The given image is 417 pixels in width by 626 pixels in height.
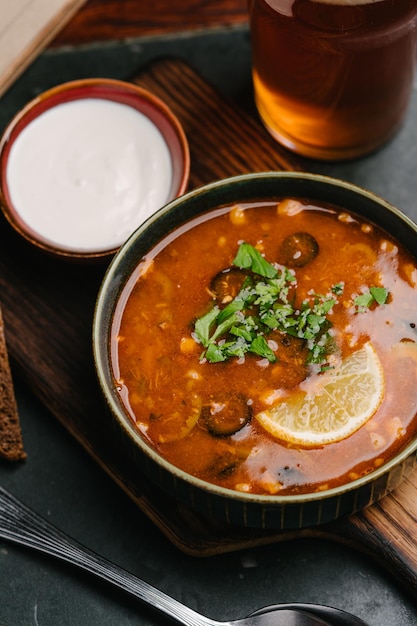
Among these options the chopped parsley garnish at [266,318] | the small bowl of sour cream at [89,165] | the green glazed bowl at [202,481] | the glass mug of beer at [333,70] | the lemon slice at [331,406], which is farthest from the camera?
the small bowl of sour cream at [89,165]

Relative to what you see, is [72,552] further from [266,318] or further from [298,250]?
[298,250]

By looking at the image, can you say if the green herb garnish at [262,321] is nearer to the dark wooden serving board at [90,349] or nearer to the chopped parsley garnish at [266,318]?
the chopped parsley garnish at [266,318]

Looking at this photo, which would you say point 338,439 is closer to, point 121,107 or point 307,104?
point 307,104

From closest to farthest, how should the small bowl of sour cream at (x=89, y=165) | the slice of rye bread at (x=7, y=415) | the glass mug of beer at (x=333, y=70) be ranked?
the glass mug of beer at (x=333, y=70) < the slice of rye bread at (x=7, y=415) < the small bowl of sour cream at (x=89, y=165)

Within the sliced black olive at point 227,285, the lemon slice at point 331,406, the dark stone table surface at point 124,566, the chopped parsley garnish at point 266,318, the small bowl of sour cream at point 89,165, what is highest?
the small bowl of sour cream at point 89,165

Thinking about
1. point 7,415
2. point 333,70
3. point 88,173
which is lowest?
point 7,415

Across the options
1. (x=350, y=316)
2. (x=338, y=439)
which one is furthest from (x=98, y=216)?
(x=338, y=439)

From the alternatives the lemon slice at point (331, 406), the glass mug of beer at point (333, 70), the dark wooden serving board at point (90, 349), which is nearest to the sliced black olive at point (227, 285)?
the lemon slice at point (331, 406)

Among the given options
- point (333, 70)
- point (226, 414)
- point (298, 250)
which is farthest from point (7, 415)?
point (333, 70)
